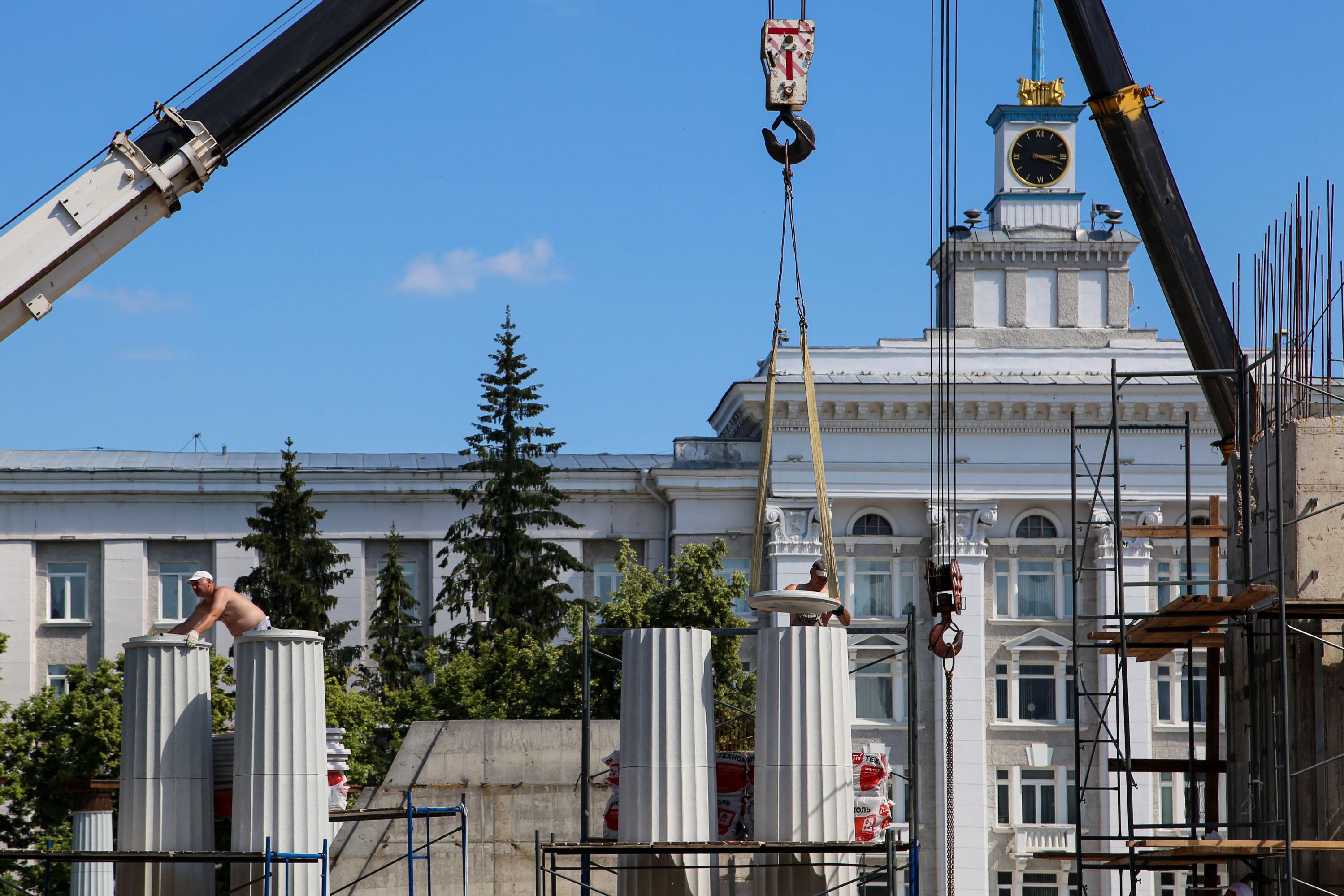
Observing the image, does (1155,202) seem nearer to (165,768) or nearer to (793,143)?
(793,143)

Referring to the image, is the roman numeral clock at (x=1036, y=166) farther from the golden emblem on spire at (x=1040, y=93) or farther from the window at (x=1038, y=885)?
the window at (x=1038, y=885)

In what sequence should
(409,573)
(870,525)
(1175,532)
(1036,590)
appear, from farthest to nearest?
1. (409,573)
2. (870,525)
3. (1036,590)
4. (1175,532)

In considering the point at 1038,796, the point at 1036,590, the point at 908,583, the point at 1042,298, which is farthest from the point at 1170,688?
the point at 1042,298

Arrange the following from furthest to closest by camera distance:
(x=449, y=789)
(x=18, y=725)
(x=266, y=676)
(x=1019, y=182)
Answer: (x=1019, y=182), (x=18, y=725), (x=449, y=789), (x=266, y=676)

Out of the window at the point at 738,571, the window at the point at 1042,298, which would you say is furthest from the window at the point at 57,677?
the window at the point at 1042,298

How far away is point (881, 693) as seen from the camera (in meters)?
53.5

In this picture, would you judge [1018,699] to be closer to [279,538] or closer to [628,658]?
[279,538]

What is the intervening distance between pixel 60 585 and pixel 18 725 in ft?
41.7

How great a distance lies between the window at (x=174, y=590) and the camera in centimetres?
5316


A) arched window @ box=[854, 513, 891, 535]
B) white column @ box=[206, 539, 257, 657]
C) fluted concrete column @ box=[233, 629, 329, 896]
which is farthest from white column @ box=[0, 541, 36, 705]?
fluted concrete column @ box=[233, 629, 329, 896]

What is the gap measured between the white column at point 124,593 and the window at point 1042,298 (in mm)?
28062

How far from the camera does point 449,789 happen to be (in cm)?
2505

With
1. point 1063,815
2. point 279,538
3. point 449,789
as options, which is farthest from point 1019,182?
point 449,789

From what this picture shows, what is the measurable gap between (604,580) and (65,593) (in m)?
15.7
